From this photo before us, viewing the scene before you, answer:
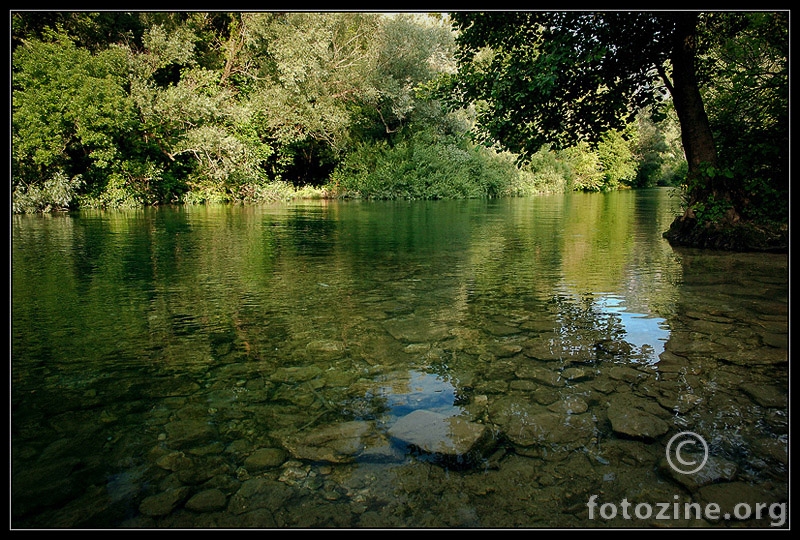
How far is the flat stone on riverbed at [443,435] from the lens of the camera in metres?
2.35

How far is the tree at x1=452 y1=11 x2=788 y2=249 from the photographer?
324 inches

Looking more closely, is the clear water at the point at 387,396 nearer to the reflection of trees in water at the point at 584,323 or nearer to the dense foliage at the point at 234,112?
the reflection of trees in water at the point at 584,323

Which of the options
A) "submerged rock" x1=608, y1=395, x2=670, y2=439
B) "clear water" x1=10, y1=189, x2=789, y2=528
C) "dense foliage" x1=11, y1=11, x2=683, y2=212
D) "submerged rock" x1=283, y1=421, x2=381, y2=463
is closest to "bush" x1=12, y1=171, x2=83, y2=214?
"dense foliage" x1=11, y1=11, x2=683, y2=212

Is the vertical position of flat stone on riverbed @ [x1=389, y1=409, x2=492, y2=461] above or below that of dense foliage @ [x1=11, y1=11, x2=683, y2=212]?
below

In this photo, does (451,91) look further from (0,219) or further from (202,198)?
(202,198)

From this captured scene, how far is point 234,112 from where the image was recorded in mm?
24312

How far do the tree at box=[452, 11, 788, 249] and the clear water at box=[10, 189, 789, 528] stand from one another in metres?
2.86

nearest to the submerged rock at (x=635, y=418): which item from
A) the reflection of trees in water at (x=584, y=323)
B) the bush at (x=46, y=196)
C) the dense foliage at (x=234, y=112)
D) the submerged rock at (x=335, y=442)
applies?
the reflection of trees in water at (x=584, y=323)

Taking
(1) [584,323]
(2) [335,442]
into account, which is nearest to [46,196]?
(1) [584,323]

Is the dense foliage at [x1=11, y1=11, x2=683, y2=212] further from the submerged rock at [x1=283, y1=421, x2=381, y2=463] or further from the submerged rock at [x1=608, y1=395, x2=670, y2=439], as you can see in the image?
the submerged rock at [x1=283, y1=421, x2=381, y2=463]

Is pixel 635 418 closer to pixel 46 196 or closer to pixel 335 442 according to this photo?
pixel 335 442

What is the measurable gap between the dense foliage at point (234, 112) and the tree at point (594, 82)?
6.23 feet

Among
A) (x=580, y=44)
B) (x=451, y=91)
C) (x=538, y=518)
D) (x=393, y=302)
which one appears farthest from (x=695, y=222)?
(x=538, y=518)

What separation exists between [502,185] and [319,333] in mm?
33747
